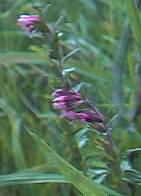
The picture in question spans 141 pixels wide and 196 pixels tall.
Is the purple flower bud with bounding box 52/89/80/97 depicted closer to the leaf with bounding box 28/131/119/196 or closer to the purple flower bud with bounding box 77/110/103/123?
the purple flower bud with bounding box 77/110/103/123

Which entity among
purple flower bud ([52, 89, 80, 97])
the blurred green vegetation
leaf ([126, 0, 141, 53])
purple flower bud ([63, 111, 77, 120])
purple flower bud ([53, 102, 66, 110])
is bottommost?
the blurred green vegetation

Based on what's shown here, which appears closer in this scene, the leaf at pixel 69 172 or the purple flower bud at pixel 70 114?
the leaf at pixel 69 172

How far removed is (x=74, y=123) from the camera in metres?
1.09

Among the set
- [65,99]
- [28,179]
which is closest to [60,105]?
[65,99]

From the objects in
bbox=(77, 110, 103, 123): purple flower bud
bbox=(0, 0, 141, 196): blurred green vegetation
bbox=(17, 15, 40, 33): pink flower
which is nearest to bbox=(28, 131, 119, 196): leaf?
bbox=(0, 0, 141, 196): blurred green vegetation

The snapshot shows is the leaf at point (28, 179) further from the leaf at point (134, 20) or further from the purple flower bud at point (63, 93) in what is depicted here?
the leaf at point (134, 20)

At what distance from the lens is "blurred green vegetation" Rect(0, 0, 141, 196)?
0.95 metres

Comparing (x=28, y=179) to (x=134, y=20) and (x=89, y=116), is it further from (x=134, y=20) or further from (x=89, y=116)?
(x=134, y=20)

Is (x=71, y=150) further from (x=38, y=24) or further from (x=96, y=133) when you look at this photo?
(x=38, y=24)

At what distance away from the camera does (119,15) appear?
170 centimetres

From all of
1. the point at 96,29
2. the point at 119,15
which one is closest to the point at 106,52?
the point at 119,15

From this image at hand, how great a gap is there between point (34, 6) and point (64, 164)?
0.29m

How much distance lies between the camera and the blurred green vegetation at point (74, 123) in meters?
0.95

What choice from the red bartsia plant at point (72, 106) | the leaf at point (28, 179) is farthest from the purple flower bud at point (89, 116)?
the leaf at point (28, 179)
